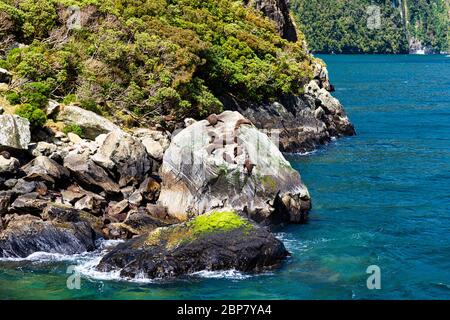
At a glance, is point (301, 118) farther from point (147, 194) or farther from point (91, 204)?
point (91, 204)

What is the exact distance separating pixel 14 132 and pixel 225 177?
1200cm

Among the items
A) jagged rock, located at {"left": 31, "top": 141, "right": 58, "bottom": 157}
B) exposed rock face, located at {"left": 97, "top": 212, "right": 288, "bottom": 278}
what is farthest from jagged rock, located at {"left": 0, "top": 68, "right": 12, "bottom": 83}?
exposed rock face, located at {"left": 97, "top": 212, "right": 288, "bottom": 278}

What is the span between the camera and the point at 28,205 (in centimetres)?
3134

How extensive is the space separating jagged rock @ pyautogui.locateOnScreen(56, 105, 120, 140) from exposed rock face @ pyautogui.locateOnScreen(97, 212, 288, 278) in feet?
42.4

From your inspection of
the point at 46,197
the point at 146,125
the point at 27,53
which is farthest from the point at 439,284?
the point at 27,53

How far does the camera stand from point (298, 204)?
37250mm

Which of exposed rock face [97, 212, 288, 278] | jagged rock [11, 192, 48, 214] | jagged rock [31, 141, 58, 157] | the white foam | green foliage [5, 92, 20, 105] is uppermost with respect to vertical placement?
green foliage [5, 92, 20, 105]

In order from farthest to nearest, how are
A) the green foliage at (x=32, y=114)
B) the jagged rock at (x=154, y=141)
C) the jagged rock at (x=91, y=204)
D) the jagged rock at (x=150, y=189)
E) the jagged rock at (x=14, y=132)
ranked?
the jagged rock at (x=154, y=141), the green foliage at (x=32, y=114), the jagged rock at (x=150, y=189), the jagged rock at (x=14, y=132), the jagged rock at (x=91, y=204)

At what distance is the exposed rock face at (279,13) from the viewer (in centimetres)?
7969

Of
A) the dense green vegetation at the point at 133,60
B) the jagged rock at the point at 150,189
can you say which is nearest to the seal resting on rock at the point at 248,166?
the jagged rock at the point at 150,189

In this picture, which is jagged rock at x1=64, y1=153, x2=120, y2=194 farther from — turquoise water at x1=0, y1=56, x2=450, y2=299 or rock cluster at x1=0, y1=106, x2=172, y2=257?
turquoise water at x1=0, y1=56, x2=450, y2=299

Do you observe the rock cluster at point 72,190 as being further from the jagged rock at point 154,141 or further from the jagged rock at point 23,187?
the jagged rock at point 154,141

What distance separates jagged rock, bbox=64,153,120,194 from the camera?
34.7 meters

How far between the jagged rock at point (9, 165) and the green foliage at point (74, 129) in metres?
5.77
